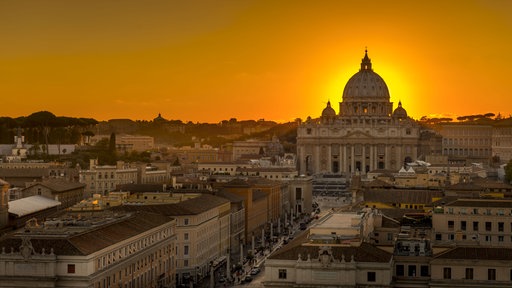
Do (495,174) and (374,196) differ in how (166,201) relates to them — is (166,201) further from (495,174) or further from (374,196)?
(495,174)

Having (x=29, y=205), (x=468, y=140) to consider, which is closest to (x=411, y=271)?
(x=29, y=205)

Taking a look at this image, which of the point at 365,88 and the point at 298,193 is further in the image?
the point at 365,88

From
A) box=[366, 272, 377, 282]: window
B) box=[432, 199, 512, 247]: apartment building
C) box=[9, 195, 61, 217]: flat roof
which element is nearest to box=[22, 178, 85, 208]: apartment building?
box=[9, 195, 61, 217]: flat roof

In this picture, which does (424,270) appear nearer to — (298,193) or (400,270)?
(400,270)

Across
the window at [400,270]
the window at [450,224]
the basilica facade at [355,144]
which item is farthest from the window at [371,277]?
the basilica facade at [355,144]

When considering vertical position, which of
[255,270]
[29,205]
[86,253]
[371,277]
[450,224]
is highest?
[29,205]

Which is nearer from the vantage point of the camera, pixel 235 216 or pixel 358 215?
pixel 358 215

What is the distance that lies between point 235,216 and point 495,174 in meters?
54.5

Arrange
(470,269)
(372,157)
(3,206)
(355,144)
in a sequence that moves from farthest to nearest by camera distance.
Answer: (355,144)
(372,157)
(3,206)
(470,269)

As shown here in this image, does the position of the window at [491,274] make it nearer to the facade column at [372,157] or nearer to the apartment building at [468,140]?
the facade column at [372,157]

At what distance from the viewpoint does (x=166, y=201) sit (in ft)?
177

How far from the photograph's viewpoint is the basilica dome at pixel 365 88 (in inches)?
6383

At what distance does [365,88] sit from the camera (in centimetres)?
16275

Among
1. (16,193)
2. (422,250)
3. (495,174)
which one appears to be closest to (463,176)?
(495,174)
